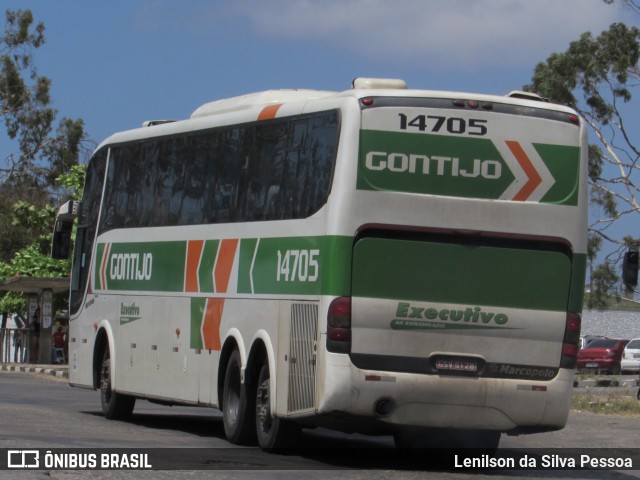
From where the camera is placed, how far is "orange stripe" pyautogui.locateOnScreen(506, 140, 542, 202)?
47.7 ft

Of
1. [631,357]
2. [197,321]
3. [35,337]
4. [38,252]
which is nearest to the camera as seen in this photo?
[197,321]

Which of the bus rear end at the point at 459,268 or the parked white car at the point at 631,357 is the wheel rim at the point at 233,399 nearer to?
the bus rear end at the point at 459,268

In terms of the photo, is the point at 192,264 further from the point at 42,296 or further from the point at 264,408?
the point at 42,296

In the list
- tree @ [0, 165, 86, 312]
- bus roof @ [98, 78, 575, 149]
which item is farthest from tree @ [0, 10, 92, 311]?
bus roof @ [98, 78, 575, 149]

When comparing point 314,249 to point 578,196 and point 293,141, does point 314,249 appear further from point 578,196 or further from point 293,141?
point 578,196

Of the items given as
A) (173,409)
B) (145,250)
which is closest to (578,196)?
(145,250)

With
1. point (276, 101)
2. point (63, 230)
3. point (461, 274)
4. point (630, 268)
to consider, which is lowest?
point (461, 274)

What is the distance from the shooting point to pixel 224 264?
1694cm

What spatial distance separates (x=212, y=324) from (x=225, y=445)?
1.55 m

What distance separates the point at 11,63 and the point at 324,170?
2193 inches

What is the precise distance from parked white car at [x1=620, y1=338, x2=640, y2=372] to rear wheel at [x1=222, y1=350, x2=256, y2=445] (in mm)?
43075

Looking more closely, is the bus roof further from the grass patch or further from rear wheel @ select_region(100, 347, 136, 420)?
the grass patch

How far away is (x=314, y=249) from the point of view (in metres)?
14.5

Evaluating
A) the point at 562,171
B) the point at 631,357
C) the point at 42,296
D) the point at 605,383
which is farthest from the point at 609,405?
the point at 631,357
